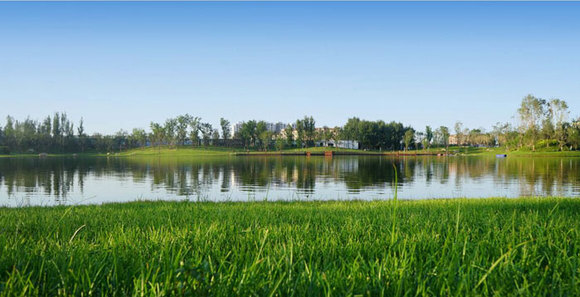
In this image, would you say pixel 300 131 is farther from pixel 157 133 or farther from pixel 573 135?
pixel 573 135

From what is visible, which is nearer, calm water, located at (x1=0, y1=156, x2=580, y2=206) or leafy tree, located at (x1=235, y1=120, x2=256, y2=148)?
calm water, located at (x1=0, y1=156, x2=580, y2=206)

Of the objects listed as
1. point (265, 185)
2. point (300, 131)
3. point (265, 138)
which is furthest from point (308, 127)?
point (265, 185)

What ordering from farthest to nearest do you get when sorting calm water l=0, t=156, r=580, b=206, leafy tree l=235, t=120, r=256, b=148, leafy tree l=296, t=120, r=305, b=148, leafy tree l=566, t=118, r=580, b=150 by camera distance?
leafy tree l=296, t=120, r=305, b=148 < leafy tree l=235, t=120, r=256, b=148 < leafy tree l=566, t=118, r=580, b=150 < calm water l=0, t=156, r=580, b=206

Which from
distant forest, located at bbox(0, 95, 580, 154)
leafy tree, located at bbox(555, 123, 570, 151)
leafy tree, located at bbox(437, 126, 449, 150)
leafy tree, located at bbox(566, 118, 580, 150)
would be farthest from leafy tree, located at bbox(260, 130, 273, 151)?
leafy tree, located at bbox(566, 118, 580, 150)

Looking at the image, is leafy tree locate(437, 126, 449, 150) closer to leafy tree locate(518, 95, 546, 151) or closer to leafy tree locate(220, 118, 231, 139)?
leafy tree locate(518, 95, 546, 151)

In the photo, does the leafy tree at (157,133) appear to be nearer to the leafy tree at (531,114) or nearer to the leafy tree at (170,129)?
the leafy tree at (170,129)

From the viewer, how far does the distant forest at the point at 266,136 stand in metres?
116

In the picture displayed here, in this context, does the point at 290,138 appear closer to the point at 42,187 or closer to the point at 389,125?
the point at 389,125

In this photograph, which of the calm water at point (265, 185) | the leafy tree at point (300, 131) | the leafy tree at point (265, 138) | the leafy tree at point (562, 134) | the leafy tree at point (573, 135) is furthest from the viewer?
the leafy tree at point (300, 131)

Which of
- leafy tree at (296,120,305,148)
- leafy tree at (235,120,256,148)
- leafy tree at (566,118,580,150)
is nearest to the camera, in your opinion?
leafy tree at (566,118,580,150)

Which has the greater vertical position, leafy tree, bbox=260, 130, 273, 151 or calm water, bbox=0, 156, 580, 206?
leafy tree, bbox=260, 130, 273, 151

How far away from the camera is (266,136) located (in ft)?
476

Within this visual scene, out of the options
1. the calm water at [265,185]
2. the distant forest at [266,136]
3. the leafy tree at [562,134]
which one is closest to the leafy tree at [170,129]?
the distant forest at [266,136]

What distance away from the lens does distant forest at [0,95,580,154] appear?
116m
